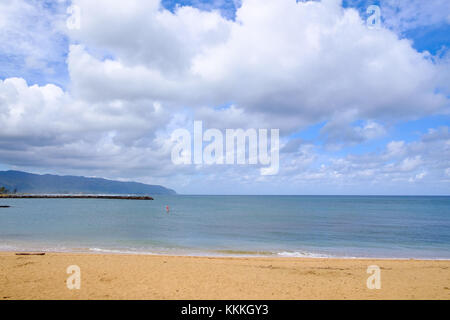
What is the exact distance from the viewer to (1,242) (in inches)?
843

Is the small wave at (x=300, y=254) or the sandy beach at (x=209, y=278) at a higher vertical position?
the sandy beach at (x=209, y=278)

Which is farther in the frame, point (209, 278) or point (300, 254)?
point (300, 254)

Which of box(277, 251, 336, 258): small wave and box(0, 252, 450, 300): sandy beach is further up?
box(0, 252, 450, 300): sandy beach

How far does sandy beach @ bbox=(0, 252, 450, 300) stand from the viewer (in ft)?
30.8

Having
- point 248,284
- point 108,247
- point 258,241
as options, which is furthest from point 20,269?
point 258,241

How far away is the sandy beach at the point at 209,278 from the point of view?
9.38 metres

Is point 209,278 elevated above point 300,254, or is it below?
above

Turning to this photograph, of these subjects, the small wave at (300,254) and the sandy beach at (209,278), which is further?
the small wave at (300,254)

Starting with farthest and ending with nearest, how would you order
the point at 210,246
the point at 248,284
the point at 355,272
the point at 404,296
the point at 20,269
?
the point at 210,246 → the point at 355,272 → the point at 20,269 → the point at 248,284 → the point at 404,296

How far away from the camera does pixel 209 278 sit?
11.4 m

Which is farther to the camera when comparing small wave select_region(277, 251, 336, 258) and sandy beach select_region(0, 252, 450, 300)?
small wave select_region(277, 251, 336, 258)
